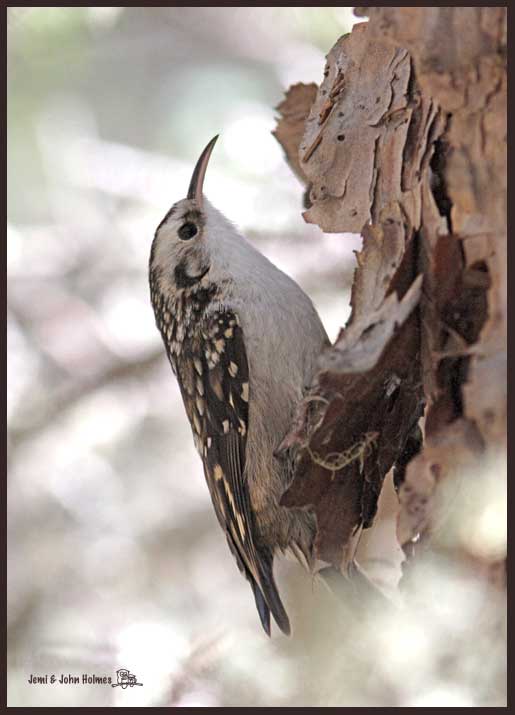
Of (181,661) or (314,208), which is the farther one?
(181,661)

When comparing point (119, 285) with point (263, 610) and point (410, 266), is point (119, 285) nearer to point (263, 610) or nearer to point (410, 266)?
point (263, 610)

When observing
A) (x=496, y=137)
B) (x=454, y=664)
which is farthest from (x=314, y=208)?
(x=454, y=664)

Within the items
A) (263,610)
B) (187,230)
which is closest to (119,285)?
(187,230)

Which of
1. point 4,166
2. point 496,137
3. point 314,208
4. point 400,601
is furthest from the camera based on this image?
point 4,166

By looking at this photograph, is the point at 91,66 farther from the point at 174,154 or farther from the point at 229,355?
the point at 229,355

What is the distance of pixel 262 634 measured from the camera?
3363 millimetres

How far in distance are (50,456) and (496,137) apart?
271 cm

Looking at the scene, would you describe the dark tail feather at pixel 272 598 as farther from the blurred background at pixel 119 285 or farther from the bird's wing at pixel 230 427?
the blurred background at pixel 119 285

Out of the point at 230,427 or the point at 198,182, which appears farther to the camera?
the point at 198,182

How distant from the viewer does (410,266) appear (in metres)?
2.21

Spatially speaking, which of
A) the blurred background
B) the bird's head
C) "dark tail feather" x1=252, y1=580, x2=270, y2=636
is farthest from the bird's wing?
the blurred background

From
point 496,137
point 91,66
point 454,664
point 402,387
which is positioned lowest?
point 454,664

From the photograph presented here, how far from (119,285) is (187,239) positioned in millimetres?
1283

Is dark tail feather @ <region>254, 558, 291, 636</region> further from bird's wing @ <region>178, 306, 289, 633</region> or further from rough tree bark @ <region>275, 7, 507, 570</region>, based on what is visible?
rough tree bark @ <region>275, 7, 507, 570</region>
